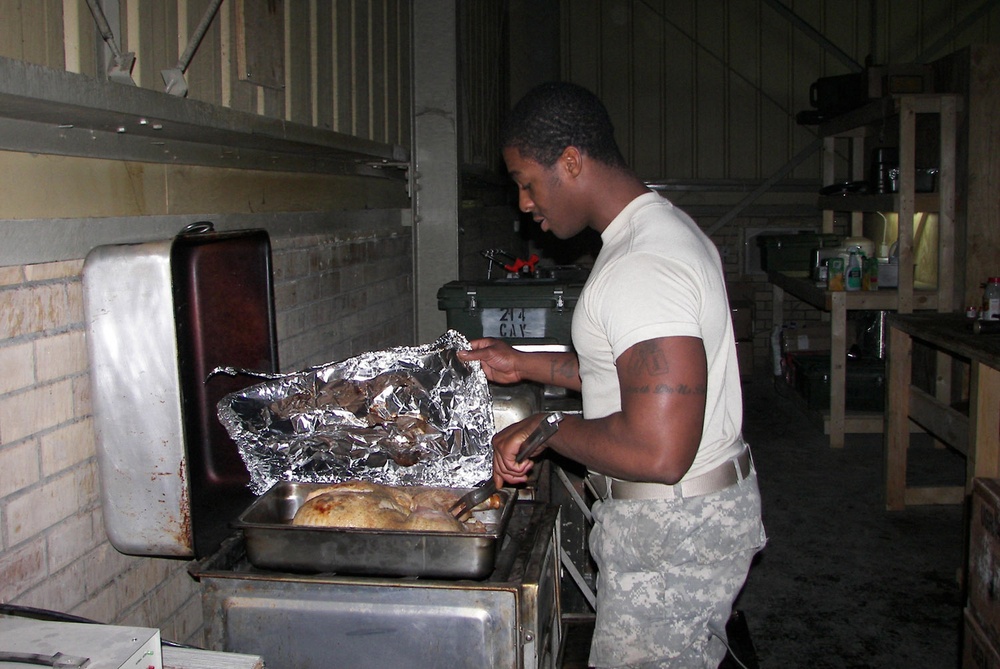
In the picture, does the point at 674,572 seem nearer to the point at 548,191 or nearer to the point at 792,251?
the point at 548,191

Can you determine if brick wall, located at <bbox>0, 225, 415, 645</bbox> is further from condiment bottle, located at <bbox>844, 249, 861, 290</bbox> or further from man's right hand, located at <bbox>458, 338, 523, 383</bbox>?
condiment bottle, located at <bbox>844, 249, 861, 290</bbox>

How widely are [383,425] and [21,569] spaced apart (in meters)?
0.85

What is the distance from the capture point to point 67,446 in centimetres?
187

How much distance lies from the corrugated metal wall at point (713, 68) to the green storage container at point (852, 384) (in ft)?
10.4

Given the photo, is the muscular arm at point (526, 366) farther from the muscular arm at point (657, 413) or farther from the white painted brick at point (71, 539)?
the white painted brick at point (71, 539)

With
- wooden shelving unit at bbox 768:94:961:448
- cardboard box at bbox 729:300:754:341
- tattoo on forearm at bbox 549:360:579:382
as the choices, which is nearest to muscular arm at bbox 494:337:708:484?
tattoo on forearm at bbox 549:360:579:382

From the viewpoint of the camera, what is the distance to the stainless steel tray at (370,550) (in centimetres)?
178

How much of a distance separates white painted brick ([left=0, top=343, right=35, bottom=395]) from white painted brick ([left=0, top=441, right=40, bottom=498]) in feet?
0.40

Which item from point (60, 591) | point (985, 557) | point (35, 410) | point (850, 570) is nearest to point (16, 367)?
point (35, 410)

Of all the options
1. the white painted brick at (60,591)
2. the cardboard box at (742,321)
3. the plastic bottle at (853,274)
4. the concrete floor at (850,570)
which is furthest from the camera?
the cardboard box at (742,321)

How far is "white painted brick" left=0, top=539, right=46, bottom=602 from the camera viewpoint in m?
1.66

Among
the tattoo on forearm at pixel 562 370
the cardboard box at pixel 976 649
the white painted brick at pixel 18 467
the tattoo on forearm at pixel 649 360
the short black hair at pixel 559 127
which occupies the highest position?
the short black hair at pixel 559 127

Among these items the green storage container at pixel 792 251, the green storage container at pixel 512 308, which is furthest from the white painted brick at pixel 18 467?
the green storage container at pixel 792 251

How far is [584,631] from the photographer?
10.4ft
